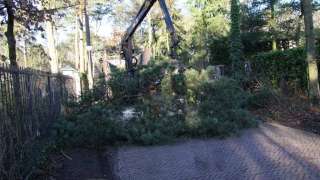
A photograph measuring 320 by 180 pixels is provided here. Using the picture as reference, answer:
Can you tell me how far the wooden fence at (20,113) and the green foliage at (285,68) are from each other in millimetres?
10283

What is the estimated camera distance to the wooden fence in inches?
233

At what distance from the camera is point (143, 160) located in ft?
26.8

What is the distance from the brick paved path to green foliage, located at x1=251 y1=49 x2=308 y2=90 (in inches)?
310

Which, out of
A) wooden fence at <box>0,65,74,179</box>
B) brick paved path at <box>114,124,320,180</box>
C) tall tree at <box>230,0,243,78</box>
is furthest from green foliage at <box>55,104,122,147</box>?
tall tree at <box>230,0,243,78</box>

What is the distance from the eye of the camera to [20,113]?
23.6 ft

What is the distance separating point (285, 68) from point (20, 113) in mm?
14441

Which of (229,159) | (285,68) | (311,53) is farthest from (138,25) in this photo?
(229,159)

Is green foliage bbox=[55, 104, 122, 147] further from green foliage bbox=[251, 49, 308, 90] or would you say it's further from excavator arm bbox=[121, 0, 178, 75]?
green foliage bbox=[251, 49, 308, 90]

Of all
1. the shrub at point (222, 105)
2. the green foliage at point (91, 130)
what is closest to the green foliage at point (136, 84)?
the shrub at point (222, 105)

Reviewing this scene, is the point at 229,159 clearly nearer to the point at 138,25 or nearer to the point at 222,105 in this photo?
the point at 222,105

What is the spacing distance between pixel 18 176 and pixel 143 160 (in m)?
2.67

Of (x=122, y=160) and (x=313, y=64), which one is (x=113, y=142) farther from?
(x=313, y=64)

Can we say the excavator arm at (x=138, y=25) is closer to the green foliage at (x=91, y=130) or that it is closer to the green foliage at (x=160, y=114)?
the green foliage at (x=160, y=114)

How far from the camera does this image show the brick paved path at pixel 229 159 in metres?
7.04
